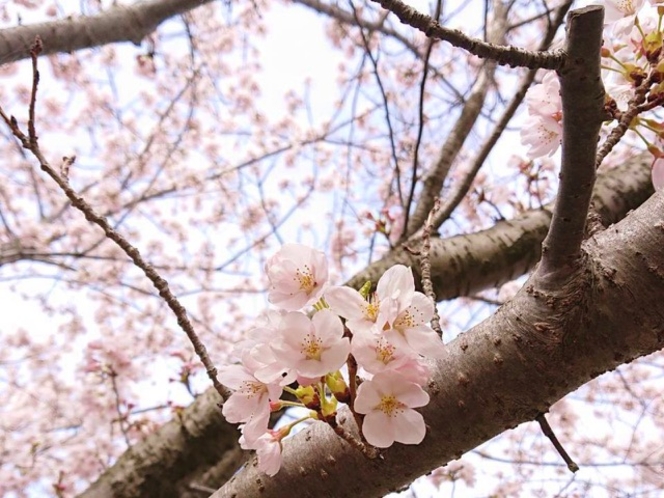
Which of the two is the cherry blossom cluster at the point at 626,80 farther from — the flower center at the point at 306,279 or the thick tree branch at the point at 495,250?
the thick tree branch at the point at 495,250

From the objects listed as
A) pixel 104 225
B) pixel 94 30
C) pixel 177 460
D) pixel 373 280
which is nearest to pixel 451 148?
pixel 373 280

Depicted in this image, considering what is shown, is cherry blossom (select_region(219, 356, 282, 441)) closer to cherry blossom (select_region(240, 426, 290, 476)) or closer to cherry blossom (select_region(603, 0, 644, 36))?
cherry blossom (select_region(240, 426, 290, 476))

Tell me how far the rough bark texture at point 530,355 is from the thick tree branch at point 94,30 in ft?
6.94

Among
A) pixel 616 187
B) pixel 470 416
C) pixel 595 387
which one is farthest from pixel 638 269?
pixel 595 387

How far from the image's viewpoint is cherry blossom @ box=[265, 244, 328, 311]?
2.64 feet

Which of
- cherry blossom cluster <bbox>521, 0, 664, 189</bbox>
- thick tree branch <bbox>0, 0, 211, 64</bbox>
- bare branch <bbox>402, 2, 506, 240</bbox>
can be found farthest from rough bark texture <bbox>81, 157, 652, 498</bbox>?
thick tree branch <bbox>0, 0, 211, 64</bbox>

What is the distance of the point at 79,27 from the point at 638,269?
8.42 ft

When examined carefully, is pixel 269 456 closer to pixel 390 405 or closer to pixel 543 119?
pixel 390 405

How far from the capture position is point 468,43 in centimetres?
71

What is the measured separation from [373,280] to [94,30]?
180cm

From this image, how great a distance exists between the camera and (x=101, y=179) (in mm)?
5930

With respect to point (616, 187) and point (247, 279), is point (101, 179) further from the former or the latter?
point (616, 187)

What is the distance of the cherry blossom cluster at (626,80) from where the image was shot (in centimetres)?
101

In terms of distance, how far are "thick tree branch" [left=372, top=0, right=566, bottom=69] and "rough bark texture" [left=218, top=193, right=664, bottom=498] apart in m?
0.32
